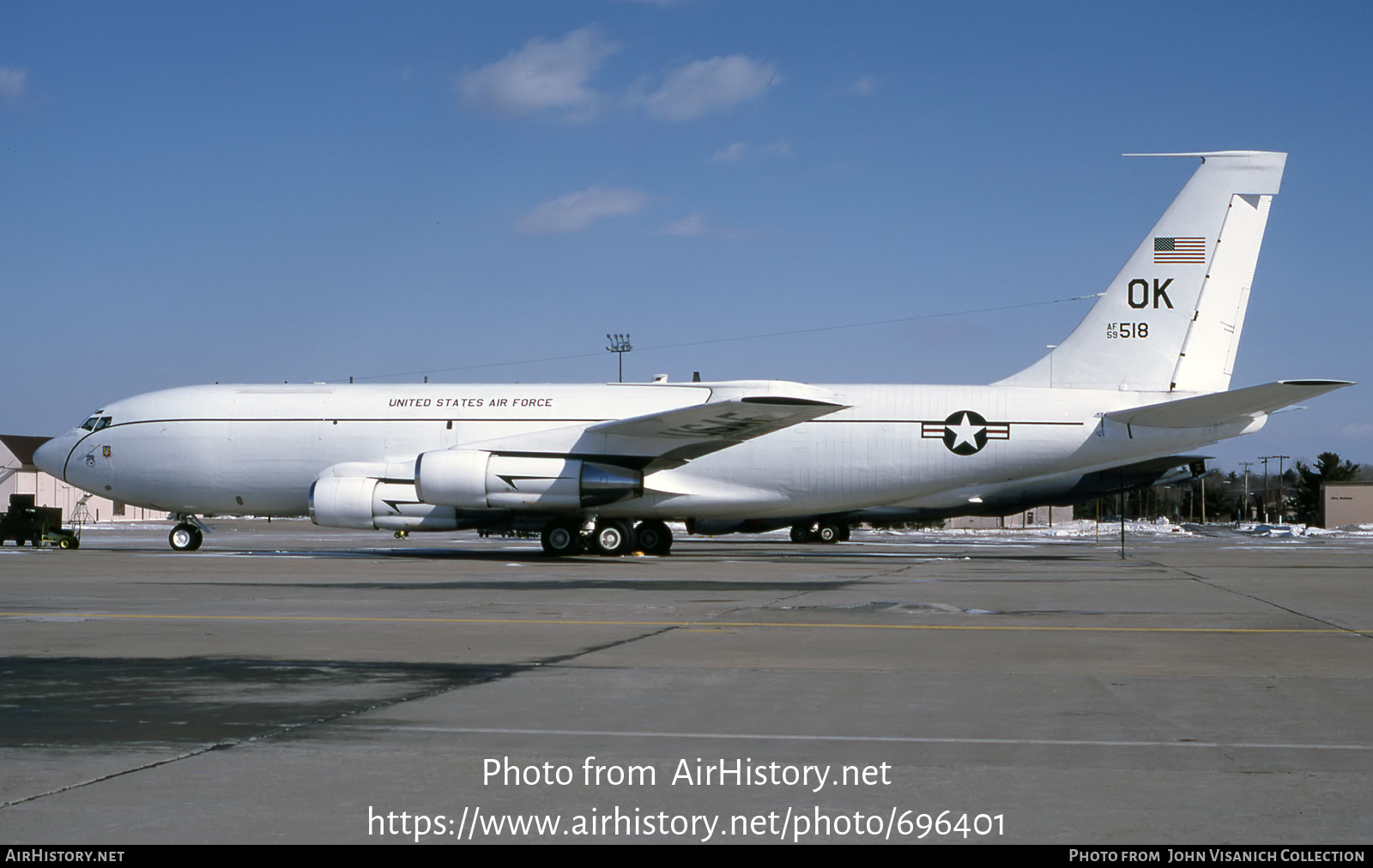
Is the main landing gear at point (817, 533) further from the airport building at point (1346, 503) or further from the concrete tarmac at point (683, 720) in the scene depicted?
the airport building at point (1346, 503)

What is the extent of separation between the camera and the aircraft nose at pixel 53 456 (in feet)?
103

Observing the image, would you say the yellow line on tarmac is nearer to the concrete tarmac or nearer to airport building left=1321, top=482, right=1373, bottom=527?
the concrete tarmac

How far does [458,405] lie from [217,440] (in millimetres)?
5955

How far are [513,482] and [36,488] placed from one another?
7111 centimetres

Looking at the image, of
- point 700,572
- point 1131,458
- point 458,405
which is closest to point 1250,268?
point 1131,458

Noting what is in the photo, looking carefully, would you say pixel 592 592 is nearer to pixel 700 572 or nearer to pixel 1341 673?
pixel 700 572

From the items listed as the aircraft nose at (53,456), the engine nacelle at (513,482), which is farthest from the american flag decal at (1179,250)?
the aircraft nose at (53,456)

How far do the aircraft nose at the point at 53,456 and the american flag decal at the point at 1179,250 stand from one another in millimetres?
27183

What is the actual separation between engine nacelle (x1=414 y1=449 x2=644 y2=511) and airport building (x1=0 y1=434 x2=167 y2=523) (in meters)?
64.0

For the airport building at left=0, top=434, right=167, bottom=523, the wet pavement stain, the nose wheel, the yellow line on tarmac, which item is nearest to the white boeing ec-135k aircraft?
the nose wheel

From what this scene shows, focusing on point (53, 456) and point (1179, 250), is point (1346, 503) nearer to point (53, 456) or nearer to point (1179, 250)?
point (1179, 250)

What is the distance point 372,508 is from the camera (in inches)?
1069

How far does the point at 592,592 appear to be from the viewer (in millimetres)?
16266

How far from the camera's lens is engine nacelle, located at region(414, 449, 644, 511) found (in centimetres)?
2670
